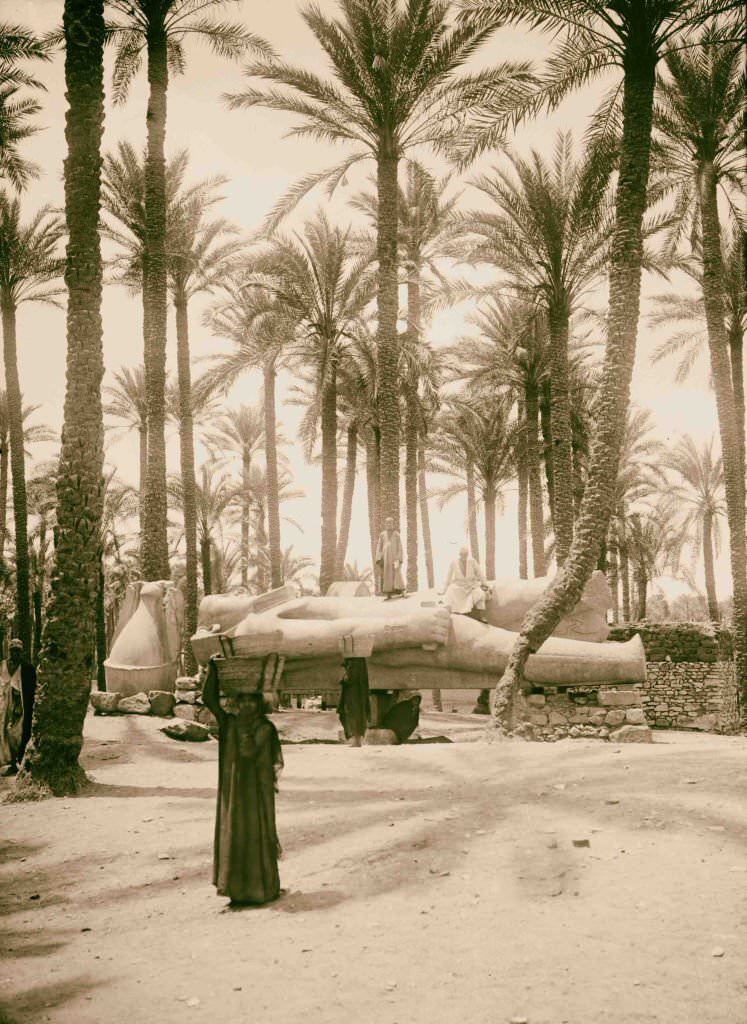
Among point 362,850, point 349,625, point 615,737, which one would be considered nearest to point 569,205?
point 349,625

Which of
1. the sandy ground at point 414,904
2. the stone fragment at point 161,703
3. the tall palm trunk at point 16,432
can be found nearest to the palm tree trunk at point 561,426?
the stone fragment at point 161,703

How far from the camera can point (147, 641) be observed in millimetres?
15008

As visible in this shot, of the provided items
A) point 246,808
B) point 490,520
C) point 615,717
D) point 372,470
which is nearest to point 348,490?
point 372,470

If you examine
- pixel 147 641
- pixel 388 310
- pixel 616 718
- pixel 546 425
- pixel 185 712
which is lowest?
pixel 616 718

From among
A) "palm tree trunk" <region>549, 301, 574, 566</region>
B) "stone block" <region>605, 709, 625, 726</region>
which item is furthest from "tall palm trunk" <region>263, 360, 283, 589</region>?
"stone block" <region>605, 709, 625, 726</region>

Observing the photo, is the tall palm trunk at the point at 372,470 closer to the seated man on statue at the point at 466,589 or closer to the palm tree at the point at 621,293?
the seated man on statue at the point at 466,589

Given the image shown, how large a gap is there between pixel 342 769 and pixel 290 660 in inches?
186

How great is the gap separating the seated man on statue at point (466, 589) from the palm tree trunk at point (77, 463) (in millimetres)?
6182

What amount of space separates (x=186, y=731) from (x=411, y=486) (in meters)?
12.5

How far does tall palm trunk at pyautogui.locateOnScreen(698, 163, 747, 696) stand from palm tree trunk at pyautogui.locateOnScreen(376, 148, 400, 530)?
5718mm

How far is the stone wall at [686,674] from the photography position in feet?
62.1

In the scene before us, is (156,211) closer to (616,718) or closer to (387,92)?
(387,92)

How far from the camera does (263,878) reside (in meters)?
5.13

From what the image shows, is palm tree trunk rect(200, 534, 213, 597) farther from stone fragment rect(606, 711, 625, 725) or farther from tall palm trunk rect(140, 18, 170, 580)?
stone fragment rect(606, 711, 625, 725)
